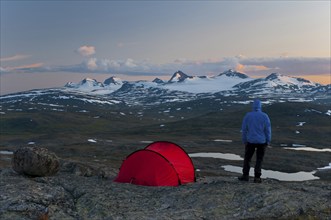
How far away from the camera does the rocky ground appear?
45.5 feet

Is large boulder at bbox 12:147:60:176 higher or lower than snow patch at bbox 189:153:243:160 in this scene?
higher

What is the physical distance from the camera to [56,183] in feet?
60.8

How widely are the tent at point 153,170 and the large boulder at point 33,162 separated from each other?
384 cm

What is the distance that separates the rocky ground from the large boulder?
1.05m

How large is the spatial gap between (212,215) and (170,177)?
20.3 feet

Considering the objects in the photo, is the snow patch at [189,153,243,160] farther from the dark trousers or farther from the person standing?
the person standing

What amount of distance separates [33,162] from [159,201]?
25.0 ft

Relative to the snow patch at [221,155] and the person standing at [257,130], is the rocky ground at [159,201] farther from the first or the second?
the snow patch at [221,155]

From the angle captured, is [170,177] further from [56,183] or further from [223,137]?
[223,137]

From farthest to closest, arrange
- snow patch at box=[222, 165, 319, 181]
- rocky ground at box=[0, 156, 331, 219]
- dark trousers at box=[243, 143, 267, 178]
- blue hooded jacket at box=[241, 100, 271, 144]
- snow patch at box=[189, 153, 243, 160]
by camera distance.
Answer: snow patch at box=[189, 153, 243, 160] < snow patch at box=[222, 165, 319, 181] < dark trousers at box=[243, 143, 267, 178] < blue hooded jacket at box=[241, 100, 271, 144] < rocky ground at box=[0, 156, 331, 219]

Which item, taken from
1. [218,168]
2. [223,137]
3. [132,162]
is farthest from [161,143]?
[223,137]

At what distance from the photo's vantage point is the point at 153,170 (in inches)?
777

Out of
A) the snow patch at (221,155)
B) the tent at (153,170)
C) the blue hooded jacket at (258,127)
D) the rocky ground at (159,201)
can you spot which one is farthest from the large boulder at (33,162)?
the snow patch at (221,155)

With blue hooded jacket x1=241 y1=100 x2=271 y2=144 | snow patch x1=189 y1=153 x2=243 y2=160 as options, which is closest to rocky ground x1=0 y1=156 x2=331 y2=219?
blue hooded jacket x1=241 y1=100 x2=271 y2=144
